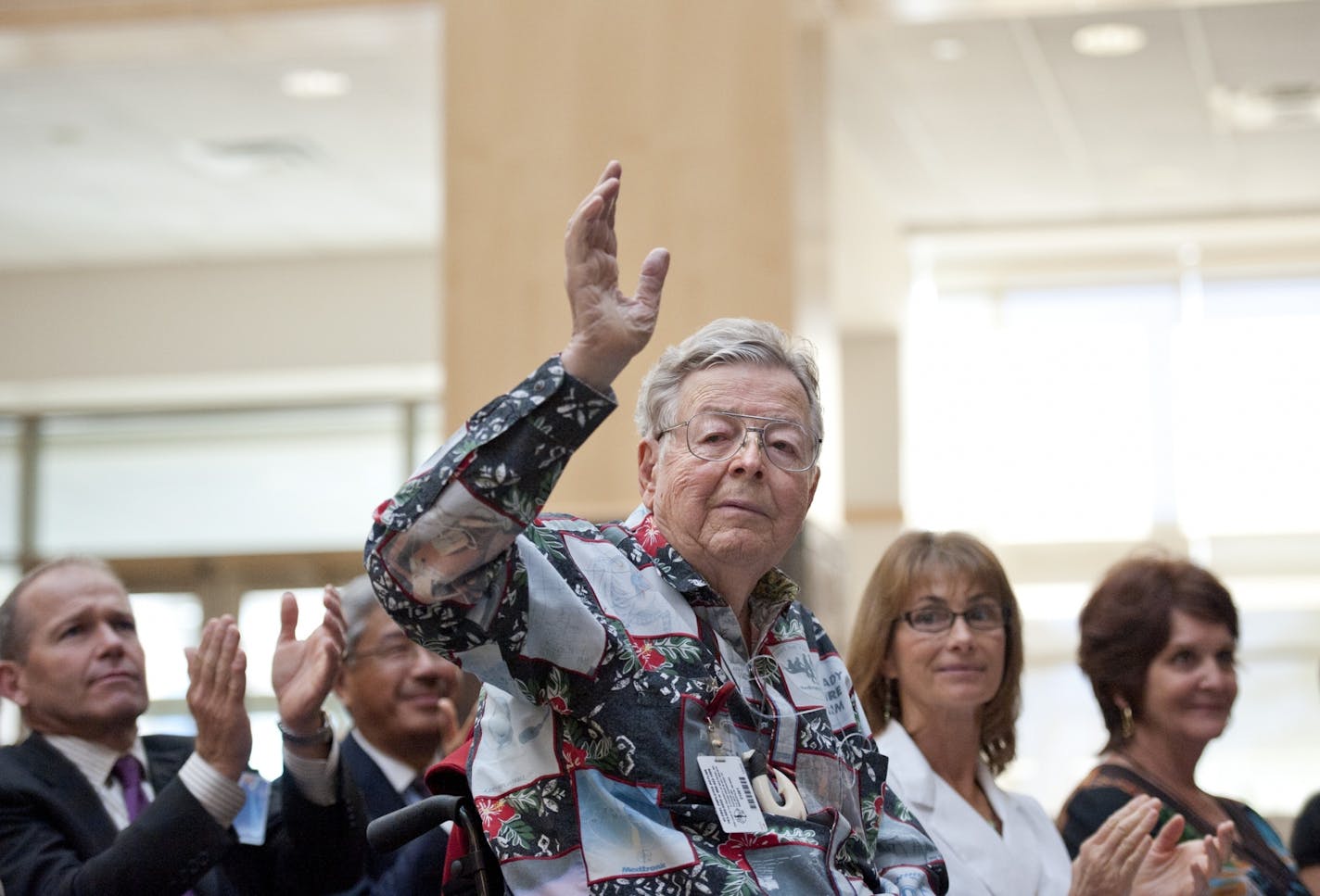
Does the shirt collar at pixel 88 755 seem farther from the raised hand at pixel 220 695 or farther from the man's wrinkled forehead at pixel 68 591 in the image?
the raised hand at pixel 220 695

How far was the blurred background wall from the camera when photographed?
632cm

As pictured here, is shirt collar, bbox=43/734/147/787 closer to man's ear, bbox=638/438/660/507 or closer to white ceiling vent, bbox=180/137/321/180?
man's ear, bbox=638/438/660/507

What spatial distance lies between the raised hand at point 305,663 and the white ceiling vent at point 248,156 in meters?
6.30

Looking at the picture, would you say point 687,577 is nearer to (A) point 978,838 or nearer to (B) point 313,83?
(A) point 978,838

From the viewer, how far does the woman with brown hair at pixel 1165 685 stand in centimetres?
345

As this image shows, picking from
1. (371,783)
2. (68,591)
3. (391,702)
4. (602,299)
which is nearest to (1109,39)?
(391,702)

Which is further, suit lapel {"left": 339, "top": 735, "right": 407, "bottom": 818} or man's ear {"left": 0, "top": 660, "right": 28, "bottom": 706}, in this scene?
suit lapel {"left": 339, "top": 735, "right": 407, "bottom": 818}

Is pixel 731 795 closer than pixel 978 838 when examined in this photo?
Yes

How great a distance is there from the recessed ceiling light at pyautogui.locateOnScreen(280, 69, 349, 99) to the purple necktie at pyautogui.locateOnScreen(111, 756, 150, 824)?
510 cm

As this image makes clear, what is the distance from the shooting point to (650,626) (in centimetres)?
205

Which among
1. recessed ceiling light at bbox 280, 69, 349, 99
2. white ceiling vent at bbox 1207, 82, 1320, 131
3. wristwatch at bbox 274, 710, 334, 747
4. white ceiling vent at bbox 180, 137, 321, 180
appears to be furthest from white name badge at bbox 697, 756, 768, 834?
white ceiling vent at bbox 180, 137, 321, 180

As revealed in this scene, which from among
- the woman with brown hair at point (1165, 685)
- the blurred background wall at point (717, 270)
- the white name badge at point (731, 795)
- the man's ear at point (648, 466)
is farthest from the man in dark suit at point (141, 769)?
the blurred background wall at point (717, 270)

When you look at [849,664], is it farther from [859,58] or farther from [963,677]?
[859,58]

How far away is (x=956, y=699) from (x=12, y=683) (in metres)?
1.78
